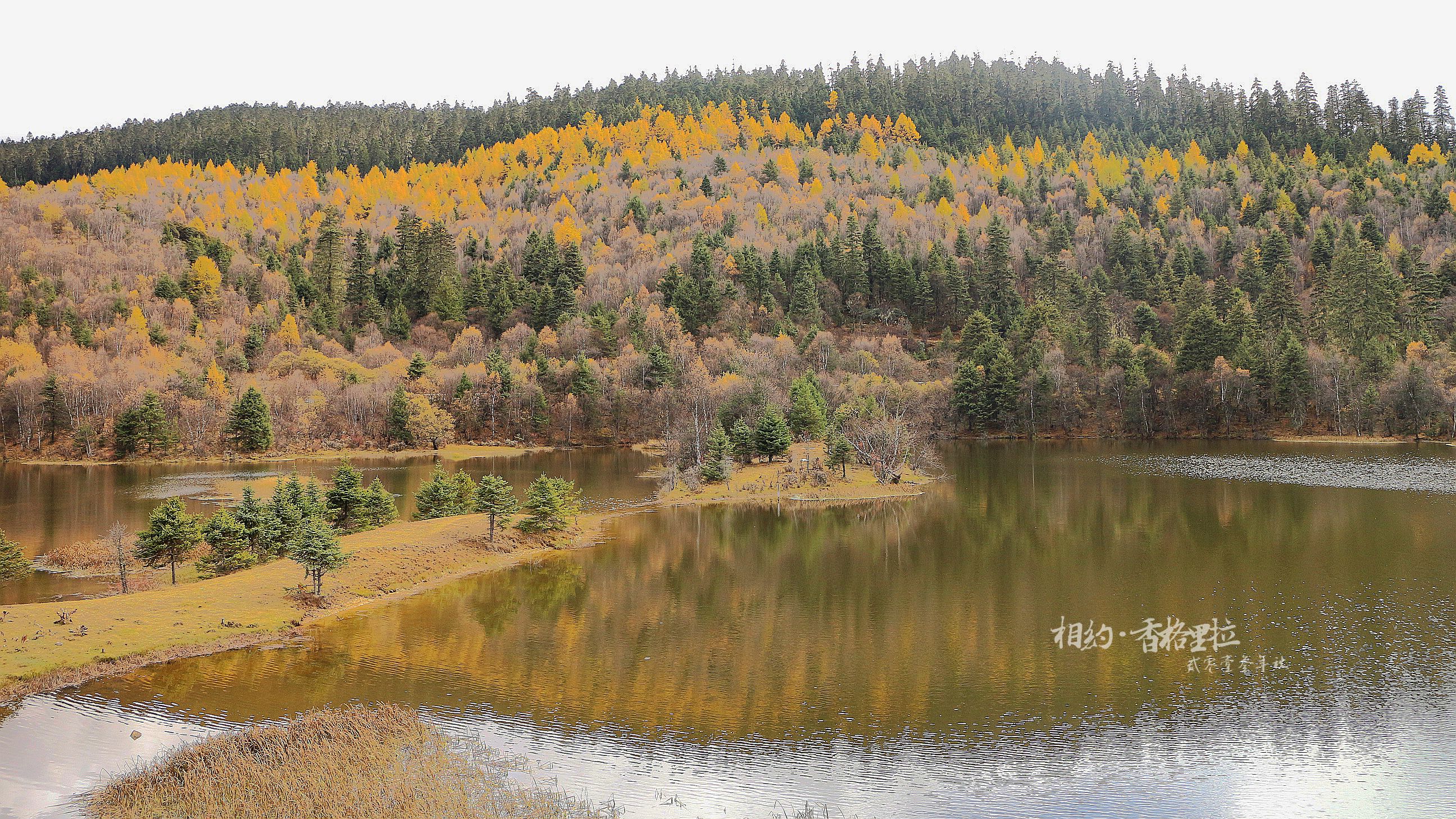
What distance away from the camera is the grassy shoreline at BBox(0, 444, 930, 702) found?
26484mm

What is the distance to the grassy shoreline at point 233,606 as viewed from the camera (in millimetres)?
26484

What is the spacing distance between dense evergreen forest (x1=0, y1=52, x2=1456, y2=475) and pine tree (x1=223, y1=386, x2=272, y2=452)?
0.27 metres

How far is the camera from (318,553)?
111 ft

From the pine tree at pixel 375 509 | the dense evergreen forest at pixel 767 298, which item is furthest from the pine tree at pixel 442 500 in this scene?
the dense evergreen forest at pixel 767 298

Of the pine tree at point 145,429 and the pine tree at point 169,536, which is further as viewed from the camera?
the pine tree at point 145,429

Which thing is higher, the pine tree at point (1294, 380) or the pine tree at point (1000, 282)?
the pine tree at point (1000, 282)

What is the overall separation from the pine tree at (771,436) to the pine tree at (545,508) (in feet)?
80.1

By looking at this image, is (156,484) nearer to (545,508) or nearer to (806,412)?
(545,508)

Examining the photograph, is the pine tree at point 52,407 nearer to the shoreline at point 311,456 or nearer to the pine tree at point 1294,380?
the shoreline at point 311,456

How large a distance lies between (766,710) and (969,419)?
96.7 metres

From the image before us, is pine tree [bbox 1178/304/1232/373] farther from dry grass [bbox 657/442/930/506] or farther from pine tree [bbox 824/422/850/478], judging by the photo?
pine tree [bbox 824/422/850/478]

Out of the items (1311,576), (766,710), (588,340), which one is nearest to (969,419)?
(588,340)

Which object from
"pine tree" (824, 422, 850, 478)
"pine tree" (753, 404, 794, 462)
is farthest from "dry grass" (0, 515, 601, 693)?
"pine tree" (753, 404, 794, 462)

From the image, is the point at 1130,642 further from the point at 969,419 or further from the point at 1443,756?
the point at 969,419
